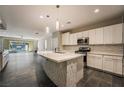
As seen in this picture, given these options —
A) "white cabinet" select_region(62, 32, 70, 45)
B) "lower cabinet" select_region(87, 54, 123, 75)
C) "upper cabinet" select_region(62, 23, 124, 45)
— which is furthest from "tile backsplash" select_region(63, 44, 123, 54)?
"white cabinet" select_region(62, 32, 70, 45)

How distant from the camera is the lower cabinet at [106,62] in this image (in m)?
2.86

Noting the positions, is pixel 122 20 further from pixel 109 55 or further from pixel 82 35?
pixel 82 35

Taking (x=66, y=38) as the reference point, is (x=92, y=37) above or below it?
below

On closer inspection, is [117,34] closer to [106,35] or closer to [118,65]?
[106,35]

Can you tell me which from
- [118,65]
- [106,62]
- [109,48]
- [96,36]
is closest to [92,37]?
[96,36]

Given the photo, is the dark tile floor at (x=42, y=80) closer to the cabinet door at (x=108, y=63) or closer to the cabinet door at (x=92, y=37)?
the cabinet door at (x=108, y=63)

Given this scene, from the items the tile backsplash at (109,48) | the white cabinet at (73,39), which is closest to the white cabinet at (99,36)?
the tile backsplash at (109,48)

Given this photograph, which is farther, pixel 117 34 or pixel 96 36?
pixel 96 36

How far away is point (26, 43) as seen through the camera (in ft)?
50.2

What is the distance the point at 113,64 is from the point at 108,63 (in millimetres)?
187

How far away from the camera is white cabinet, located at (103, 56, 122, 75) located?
A: 2834 millimetres

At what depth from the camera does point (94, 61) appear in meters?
3.69

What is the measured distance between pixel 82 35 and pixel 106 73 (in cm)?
236
